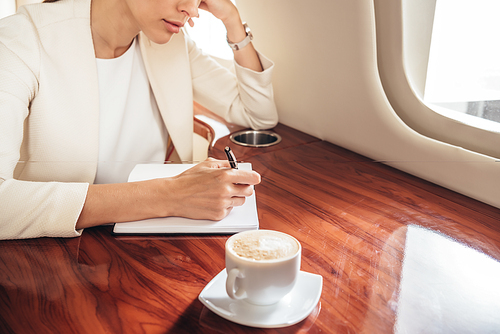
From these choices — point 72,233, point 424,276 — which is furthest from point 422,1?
point 72,233

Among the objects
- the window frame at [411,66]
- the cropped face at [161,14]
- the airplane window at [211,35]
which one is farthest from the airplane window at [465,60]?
the airplane window at [211,35]

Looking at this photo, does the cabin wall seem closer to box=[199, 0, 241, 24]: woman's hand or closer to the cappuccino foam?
box=[199, 0, 241, 24]: woman's hand

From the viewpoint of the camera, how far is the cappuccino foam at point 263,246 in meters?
0.49

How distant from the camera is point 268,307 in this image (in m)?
0.50

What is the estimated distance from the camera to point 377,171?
0.97 meters

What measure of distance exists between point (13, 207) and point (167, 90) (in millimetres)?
613

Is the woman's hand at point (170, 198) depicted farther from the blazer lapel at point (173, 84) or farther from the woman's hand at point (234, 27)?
the woman's hand at point (234, 27)

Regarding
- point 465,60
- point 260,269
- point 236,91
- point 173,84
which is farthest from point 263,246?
point 236,91

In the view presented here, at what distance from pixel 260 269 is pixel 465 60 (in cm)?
72

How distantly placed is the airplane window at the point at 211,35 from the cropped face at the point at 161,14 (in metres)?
0.88

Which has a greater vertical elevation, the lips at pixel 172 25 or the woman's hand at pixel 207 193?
the lips at pixel 172 25

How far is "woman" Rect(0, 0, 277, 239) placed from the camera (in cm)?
71

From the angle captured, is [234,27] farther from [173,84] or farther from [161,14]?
[161,14]

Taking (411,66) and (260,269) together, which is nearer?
(260,269)
